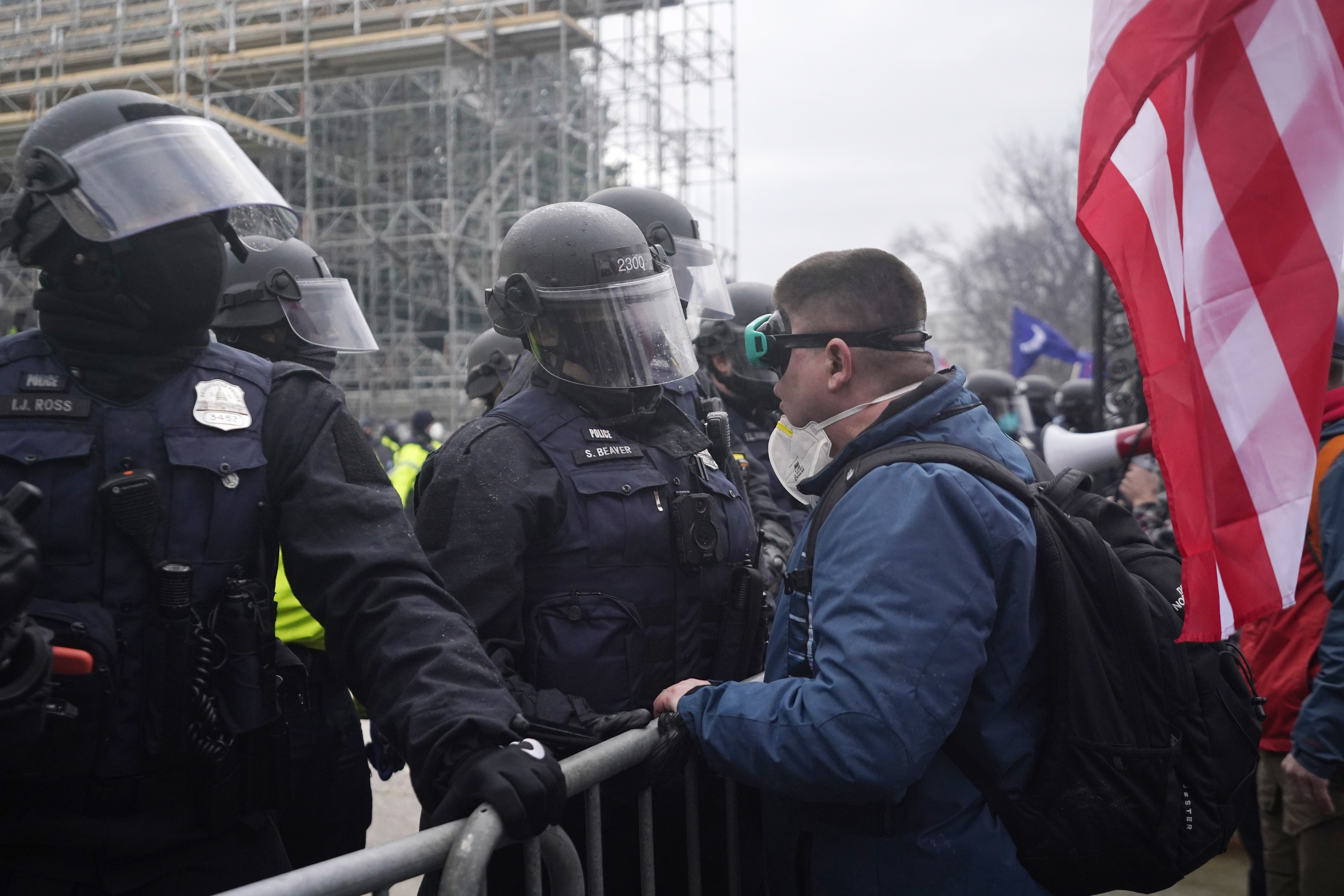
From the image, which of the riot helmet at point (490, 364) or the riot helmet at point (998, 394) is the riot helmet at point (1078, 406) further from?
the riot helmet at point (490, 364)

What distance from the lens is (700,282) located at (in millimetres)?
4109

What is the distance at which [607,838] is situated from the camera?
7.97ft

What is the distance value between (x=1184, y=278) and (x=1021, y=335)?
11446mm

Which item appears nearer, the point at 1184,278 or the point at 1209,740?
the point at 1209,740

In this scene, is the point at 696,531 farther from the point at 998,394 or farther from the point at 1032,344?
the point at 1032,344

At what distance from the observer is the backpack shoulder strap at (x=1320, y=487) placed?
9.16 ft

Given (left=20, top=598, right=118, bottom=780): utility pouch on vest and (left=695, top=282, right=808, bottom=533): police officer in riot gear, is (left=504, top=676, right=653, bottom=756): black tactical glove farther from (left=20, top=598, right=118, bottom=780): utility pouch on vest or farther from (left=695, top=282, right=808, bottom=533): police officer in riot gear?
(left=695, top=282, right=808, bottom=533): police officer in riot gear

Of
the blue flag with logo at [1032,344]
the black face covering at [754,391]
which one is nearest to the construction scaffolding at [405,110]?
the blue flag with logo at [1032,344]

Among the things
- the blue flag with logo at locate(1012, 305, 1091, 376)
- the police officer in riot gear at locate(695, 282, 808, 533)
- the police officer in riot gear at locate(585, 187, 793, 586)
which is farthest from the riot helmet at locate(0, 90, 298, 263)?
the blue flag with logo at locate(1012, 305, 1091, 376)

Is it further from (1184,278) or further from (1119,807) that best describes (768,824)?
(1184,278)

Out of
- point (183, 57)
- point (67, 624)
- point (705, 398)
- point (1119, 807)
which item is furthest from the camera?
point (183, 57)

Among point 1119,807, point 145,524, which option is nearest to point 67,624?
point 145,524

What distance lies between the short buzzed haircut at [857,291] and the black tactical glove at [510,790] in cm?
104

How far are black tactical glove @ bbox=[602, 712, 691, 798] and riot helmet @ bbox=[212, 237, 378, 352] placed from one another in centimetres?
203
